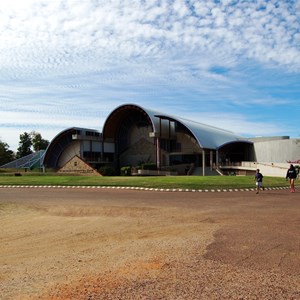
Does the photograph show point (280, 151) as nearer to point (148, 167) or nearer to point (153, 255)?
point (148, 167)

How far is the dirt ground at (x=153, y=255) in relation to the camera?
5.45 m

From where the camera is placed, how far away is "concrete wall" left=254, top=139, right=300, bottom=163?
51.7 metres

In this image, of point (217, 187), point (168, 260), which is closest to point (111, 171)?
point (217, 187)

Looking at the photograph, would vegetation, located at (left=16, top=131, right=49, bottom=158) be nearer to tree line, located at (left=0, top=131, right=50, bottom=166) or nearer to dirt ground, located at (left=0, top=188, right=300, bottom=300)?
tree line, located at (left=0, top=131, right=50, bottom=166)

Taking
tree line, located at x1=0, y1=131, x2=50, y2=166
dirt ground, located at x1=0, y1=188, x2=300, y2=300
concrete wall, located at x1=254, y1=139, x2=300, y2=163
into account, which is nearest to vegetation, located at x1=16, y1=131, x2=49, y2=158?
tree line, located at x1=0, y1=131, x2=50, y2=166

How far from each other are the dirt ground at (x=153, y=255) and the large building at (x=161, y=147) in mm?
41197

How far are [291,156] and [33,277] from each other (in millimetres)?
50653

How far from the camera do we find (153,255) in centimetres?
730

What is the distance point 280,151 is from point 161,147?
17837mm

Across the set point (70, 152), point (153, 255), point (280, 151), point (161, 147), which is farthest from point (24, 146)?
point (153, 255)

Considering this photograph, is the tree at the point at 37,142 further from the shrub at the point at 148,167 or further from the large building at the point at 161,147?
the shrub at the point at 148,167

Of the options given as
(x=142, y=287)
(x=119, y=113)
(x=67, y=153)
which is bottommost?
(x=142, y=287)

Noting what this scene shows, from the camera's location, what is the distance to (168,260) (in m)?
6.91

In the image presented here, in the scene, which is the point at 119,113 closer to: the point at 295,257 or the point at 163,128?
the point at 163,128
